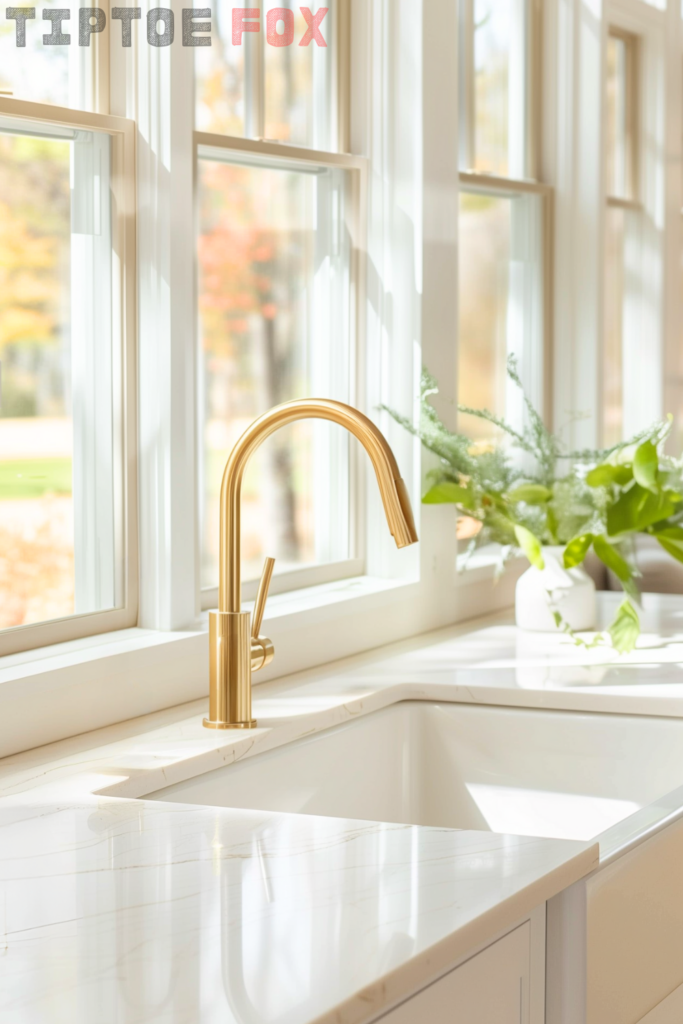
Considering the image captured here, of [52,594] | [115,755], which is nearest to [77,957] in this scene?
[115,755]

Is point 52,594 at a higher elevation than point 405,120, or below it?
below

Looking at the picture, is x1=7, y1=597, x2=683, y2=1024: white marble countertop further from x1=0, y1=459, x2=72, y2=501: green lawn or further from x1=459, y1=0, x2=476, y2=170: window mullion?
x1=459, y1=0, x2=476, y2=170: window mullion

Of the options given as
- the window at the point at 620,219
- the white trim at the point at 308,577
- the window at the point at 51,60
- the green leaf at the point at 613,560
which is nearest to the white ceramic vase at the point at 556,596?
the green leaf at the point at 613,560

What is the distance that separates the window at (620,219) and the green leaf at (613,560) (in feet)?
4.76

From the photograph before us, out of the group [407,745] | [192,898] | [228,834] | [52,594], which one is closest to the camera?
[192,898]

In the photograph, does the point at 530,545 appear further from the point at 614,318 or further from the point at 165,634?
the point at 614,318

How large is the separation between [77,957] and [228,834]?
0.28 m

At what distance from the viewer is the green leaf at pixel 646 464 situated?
205 cm

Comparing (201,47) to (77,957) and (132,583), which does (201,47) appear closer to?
(132,583)

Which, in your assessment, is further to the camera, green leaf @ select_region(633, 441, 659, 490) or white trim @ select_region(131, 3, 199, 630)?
green leaf @ select_region(633, 441, 659, 490)

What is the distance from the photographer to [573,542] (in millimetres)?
2104

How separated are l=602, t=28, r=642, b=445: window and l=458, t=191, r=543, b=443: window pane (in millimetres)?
616

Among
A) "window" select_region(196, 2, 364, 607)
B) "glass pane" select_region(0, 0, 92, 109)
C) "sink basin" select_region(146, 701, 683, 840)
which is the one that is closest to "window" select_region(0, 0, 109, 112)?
"glass pane" select_region(0, 0, 92, 109)

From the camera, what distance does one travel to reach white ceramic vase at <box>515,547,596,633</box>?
7.22ft
